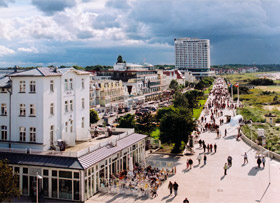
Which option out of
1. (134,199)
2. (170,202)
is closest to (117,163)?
(134,199)

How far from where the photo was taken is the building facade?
81.6 ft

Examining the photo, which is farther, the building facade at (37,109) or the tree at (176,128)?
the tree at (176,128)

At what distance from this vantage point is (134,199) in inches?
886

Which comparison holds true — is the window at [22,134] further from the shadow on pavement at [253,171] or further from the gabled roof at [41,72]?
the shadow on pavement at [253,171]

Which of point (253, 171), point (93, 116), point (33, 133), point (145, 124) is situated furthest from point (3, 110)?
point (93, 116)

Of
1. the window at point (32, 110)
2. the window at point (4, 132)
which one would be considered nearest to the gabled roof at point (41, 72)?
the window at point (32, 110)

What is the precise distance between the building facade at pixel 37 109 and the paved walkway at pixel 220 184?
21.4ft

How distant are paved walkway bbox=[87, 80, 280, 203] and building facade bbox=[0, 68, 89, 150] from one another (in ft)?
21.4

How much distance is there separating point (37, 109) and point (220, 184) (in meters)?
15.7

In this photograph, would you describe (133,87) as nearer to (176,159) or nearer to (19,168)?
(176,159)

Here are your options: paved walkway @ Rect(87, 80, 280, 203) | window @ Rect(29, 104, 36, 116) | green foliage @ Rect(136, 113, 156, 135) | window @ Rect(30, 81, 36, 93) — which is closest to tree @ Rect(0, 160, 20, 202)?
paved walkway @ Rect(87, 80, 280, 203)

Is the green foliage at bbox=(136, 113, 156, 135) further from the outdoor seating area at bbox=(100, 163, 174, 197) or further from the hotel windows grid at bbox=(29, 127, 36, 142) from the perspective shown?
the hotel windows grid at bbox=(29, 127, 36, 142)

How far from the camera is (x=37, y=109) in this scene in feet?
81.6

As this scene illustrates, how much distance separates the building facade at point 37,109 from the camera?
24.9m
